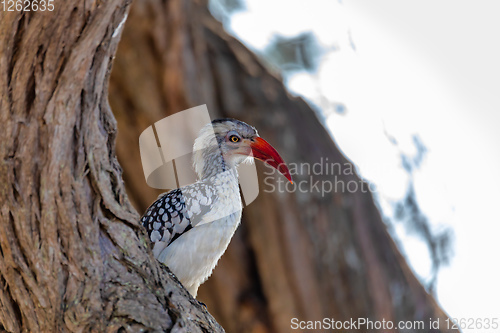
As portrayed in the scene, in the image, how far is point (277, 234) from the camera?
5.73 m

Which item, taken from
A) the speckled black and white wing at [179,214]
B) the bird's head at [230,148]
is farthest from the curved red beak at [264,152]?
the speckled black and white wing at [179,214]

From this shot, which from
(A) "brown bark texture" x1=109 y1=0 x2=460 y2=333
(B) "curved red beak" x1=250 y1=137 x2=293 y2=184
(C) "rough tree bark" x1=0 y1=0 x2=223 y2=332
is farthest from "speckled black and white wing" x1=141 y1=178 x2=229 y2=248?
(A) "brown bark texture" x1=109 y1=0 x2=460 y2=333

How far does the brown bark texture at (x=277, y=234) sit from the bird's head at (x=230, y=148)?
107 centimetres

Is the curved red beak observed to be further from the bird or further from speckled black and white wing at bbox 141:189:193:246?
speckled black and white wing at bbox 141:189:193:246

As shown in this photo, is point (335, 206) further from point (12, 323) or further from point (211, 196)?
point (12, 323)

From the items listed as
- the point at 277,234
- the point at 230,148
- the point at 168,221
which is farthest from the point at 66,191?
the point at 277,234

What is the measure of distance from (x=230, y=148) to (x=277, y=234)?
1.50 meters

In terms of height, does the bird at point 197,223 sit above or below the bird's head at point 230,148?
below

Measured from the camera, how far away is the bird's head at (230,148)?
444 cm

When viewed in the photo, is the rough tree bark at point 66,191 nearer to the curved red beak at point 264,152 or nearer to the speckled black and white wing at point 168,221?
the speckled black and white wing at point 168,221

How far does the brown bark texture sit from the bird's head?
107cm

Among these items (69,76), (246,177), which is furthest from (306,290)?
Result: (69,76)

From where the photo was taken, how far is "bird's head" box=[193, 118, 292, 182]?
4.44 meters

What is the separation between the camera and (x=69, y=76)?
7.71ft
